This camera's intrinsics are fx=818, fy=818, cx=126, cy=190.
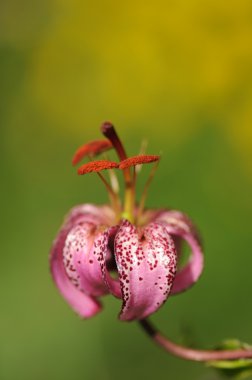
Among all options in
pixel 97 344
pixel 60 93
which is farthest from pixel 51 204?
pixel 60 93

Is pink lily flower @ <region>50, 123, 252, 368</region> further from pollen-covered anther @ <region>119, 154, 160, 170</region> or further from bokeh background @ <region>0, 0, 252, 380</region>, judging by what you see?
bokeh background @ <region>0, 0, 252, 380</region>

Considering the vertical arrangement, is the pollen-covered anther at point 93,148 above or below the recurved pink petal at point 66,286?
above

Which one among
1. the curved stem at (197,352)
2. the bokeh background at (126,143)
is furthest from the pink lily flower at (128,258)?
the bokeh background at (126,143)

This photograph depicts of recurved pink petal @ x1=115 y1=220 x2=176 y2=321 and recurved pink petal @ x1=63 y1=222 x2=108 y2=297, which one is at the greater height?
recurved pink petal @ x1=63 y1=222 x2=108 y2=297

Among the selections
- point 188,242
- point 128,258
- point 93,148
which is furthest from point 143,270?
point 93,148

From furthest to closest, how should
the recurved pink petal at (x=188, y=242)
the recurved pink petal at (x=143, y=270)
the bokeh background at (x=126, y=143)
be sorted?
1. the bokeh background at (x=126, y=143)
2. the recurved pink petal at (x=188, y=242)
3. the recurved pink petal at (x=143, y=270)

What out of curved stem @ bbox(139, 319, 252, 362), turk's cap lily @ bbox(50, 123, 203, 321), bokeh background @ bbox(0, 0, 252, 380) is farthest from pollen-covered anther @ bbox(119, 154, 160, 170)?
bokeh background @ bbox(0, 0, 252, 380)

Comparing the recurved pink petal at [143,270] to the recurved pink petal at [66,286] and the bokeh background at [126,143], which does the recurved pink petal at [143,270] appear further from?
the bokeh background at [126,143]
